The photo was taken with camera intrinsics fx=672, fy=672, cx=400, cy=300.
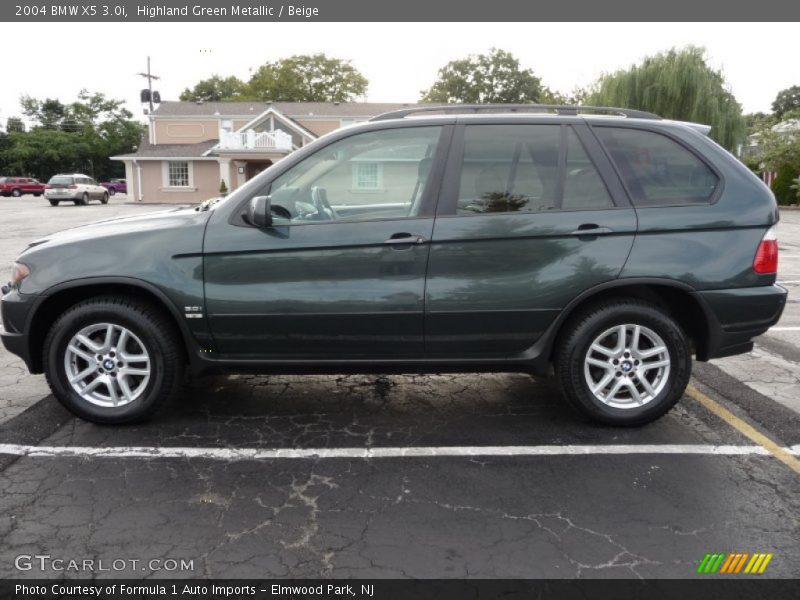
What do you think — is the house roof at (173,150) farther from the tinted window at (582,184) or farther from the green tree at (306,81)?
the tinted window at (582,184)

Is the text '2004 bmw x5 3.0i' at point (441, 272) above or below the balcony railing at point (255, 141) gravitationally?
below

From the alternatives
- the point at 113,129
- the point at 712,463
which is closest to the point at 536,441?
the point at 712,463

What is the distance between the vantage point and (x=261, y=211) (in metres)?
3.88

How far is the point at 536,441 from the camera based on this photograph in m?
4.05

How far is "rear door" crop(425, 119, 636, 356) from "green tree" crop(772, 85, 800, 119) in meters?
95.8

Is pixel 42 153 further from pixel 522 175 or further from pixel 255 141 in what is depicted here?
pixel 522 175

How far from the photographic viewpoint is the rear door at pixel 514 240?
157 inches

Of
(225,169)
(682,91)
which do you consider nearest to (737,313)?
(682,91)

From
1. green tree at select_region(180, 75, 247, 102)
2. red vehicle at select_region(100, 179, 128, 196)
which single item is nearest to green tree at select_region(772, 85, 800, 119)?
green tree at select_region(180, 75, 247, 102)

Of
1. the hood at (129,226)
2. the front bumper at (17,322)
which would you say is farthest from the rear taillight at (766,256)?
the front bumper at (17,322)

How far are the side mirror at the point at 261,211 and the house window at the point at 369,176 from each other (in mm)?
645

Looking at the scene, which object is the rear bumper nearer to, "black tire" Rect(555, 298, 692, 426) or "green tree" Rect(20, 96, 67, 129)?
"black tire" Rect(555, 298, 692, 426)

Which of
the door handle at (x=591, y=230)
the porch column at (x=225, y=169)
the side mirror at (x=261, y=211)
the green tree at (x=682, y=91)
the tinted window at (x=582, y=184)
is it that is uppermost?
the green tree at (x=682, y=91)
